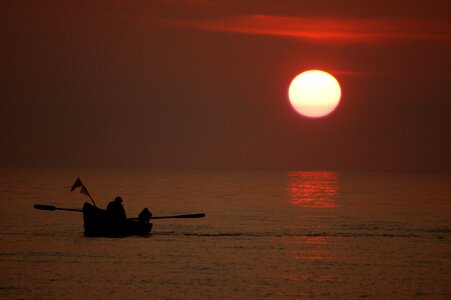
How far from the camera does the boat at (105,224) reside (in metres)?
49.2

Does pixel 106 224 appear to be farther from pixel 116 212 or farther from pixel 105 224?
pixel 116 212

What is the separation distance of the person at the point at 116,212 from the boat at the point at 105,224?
0.47 feet

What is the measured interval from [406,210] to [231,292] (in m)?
57.0

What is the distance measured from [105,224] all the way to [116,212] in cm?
131

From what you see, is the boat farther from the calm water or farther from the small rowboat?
the calm water

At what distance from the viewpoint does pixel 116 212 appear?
48.7 m

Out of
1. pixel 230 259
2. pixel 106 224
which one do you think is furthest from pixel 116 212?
pixel 230 259

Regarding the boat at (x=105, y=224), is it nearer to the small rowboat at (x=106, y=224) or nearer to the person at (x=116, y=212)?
the small rowboat at (x=106, y=224)

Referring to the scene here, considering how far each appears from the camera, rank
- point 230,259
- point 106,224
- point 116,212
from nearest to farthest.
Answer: point 230,259 → point 116,212 → point 106,224

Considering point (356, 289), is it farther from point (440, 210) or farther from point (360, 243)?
point (440, 210)

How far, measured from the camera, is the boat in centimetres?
4916

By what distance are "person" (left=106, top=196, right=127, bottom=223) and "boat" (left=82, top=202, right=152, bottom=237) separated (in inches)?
5.6

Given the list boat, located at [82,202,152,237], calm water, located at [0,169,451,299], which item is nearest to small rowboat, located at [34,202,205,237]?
boat, located at [82,202,152,237]

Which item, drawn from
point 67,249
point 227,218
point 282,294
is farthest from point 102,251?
point 227,218
